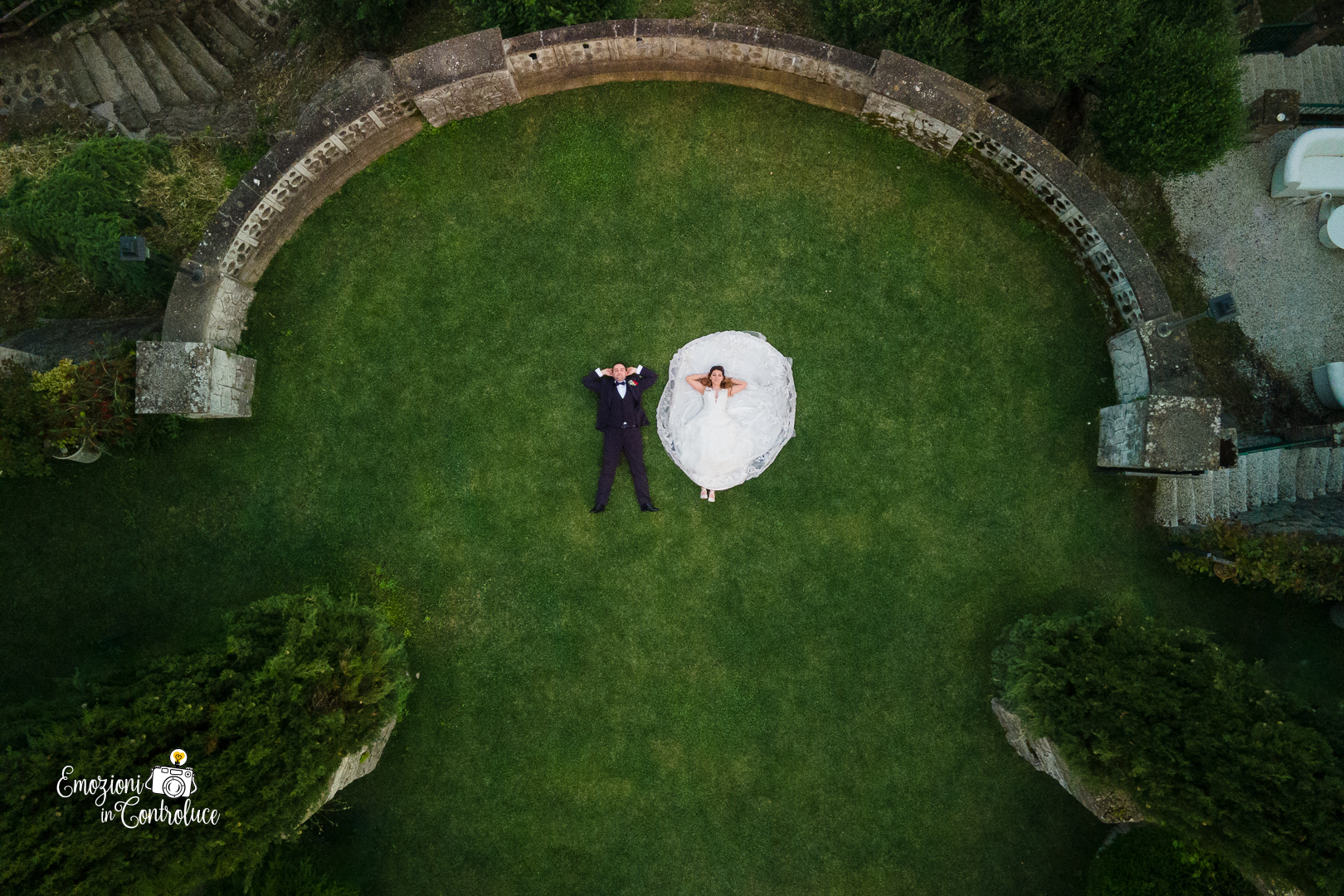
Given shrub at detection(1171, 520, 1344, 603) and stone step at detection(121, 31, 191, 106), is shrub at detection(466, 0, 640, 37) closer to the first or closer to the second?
stone step at detection(121, 31, 191, 106)

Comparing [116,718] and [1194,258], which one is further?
[1194,258]

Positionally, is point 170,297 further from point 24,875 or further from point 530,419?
point 24,875

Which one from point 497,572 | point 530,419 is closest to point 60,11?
point 530,419

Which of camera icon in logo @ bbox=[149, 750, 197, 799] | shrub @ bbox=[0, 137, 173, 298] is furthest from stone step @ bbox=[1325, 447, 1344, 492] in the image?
shrub @ bbox=[0, 137, 173, 298]

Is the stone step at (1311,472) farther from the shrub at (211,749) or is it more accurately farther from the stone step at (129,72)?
the stone step at (129,72)

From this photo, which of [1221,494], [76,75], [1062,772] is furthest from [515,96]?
[1062,772]
